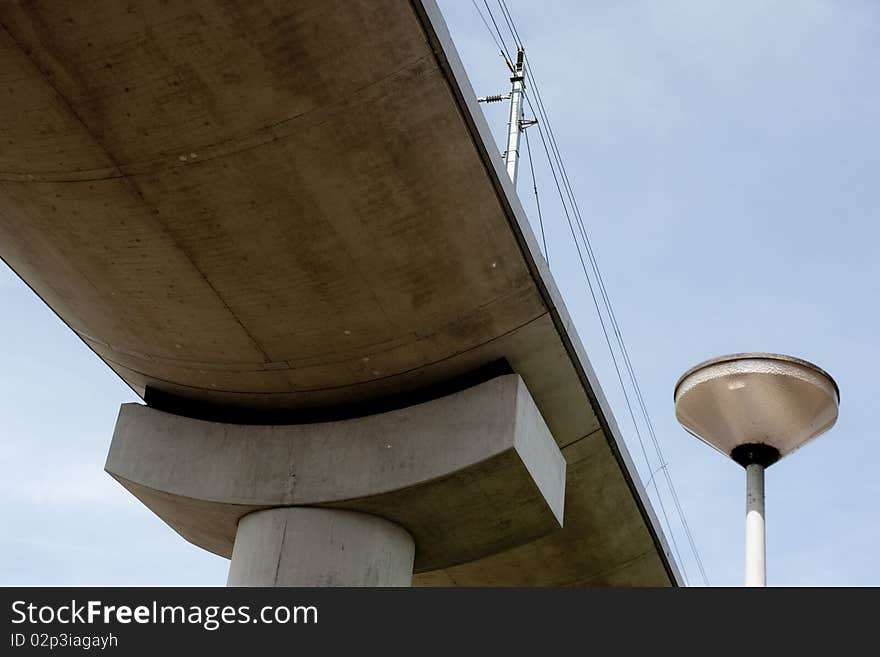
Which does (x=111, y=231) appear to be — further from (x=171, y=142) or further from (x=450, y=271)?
(x=450, y=271)

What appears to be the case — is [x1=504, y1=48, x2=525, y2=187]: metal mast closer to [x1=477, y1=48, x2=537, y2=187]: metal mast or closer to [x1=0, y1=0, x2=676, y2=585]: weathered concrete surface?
[x1=477, y1=48, x2=537, y2=187]: metal mast

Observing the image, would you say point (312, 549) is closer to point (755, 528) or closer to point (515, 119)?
point (755, 528)

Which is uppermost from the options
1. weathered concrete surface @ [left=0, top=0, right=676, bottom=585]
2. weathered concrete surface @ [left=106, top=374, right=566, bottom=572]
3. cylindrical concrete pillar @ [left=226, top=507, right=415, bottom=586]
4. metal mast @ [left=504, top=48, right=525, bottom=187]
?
metal mast @ [left=504, top=48, right=525, bottom=187]

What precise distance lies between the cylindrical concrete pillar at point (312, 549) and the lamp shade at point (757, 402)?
4484mm

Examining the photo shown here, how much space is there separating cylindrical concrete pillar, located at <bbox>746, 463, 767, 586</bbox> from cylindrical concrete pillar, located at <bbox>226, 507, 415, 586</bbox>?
183 inches

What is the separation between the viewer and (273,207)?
29.8ft

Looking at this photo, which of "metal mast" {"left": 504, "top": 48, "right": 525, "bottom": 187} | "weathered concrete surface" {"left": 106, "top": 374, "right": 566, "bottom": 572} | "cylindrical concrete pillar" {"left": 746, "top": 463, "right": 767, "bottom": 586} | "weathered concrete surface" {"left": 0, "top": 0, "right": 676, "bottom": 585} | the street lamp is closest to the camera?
"cylindrical concrete pillar" {"left": 746, "top": 463, "right": 767, "bottom": 586}

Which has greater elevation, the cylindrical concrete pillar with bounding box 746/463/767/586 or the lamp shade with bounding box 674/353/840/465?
the lamp shade with bounding box 674/353/840/465

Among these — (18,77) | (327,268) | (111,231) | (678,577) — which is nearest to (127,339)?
(111,231)

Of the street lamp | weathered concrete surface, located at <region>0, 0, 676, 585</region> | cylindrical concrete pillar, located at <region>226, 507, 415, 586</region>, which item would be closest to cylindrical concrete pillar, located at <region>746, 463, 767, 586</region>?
the street lamp

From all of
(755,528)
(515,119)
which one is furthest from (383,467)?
(515,119)

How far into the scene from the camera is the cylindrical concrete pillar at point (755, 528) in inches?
269

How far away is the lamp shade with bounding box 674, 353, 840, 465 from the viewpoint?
6.98 meters

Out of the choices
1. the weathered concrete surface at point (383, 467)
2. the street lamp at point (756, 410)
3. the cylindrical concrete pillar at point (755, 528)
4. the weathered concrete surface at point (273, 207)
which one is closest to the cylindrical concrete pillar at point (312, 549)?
the weathered concrete surface at point (383, 467)
